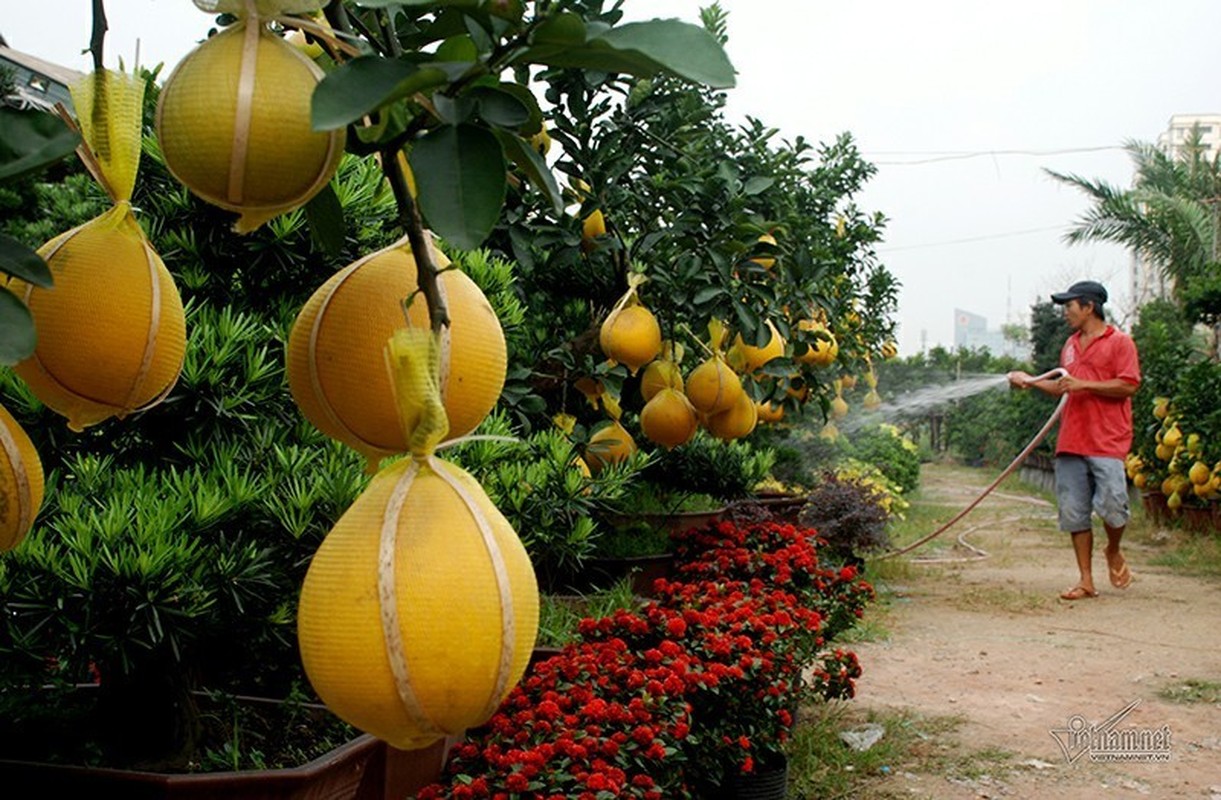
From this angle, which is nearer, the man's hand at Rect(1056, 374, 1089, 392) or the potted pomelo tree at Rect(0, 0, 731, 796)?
the potted pomelo tree at Rect(0, 0, 731, 796)

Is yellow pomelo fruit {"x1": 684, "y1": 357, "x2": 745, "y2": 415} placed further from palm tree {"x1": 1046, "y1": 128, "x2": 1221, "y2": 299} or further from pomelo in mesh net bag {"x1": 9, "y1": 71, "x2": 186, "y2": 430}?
palm tree {"x1": 1046, "y1": 128, "x2": 1221, "y2": 299}

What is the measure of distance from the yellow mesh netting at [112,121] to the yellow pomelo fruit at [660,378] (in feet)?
9.93

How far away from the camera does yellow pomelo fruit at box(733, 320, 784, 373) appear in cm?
399

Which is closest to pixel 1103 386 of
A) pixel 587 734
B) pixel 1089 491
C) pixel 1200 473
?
pixel 1089 491

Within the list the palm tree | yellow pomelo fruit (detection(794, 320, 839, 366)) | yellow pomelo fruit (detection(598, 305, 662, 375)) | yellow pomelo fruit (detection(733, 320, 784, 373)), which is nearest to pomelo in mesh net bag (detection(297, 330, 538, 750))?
yellow pomelo fruit (detection(598, 305, 662, 375))

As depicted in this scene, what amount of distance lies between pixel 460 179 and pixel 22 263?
0.91 feet

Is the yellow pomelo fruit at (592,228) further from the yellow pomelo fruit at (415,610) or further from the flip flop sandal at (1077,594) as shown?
the flip flop sandal at (1077,594)

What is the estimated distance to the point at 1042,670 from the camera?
518cm

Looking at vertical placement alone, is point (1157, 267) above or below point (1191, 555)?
above

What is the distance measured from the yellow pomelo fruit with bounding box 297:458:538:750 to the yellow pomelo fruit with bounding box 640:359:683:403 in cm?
315

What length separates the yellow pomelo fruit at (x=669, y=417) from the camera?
3658 mm

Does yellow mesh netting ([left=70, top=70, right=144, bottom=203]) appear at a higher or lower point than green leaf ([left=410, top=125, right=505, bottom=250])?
higher

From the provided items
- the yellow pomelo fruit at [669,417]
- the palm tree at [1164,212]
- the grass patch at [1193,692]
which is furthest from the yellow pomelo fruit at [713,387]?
the palm tree at [1164,212]

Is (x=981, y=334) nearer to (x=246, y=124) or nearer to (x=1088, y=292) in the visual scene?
(x=1088, y=292)
